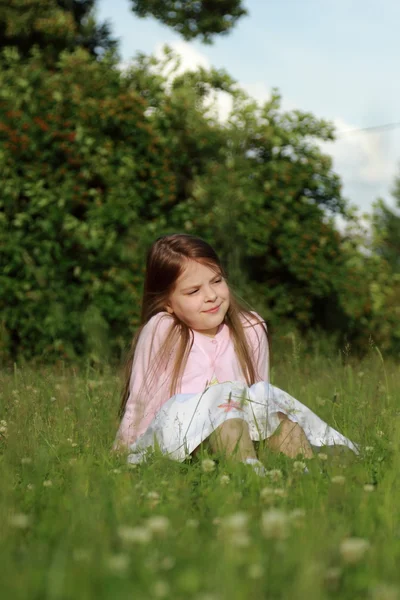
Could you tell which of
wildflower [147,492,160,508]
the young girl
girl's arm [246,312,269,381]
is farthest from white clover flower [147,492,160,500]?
girl's arm [246,312,269,381]


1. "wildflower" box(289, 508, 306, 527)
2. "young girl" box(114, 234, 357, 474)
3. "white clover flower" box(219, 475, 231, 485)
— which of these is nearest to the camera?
"wildflower" box(289, 508, 306, 527)

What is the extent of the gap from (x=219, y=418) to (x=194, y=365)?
75 cm

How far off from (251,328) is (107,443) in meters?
0.97

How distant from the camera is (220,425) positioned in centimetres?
309

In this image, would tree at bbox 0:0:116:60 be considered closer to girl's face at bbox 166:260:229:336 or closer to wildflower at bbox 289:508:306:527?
girl's face at bbox 166:260:229:336

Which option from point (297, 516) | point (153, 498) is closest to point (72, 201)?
point (153, 498)

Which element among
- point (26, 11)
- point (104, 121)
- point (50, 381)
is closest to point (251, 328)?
point (50, 381)

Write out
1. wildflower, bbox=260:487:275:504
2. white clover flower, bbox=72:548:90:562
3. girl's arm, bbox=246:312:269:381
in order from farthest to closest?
girl's arm, bbox=246:312:269:381, wildflower, bbox=260:487:275:504, white clover flower, bbox=72:548:90:562

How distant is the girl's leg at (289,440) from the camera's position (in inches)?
127

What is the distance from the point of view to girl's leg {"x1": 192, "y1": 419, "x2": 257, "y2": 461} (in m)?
3.04

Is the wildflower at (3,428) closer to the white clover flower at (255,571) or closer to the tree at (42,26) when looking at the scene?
the white clover flower at (255,571)

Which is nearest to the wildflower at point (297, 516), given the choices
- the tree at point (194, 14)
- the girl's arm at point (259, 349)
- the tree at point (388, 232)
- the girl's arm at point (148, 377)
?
the girl's arm at point (148, 377)

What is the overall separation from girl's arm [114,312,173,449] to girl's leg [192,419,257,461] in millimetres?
564

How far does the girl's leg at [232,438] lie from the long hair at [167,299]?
697 mm
